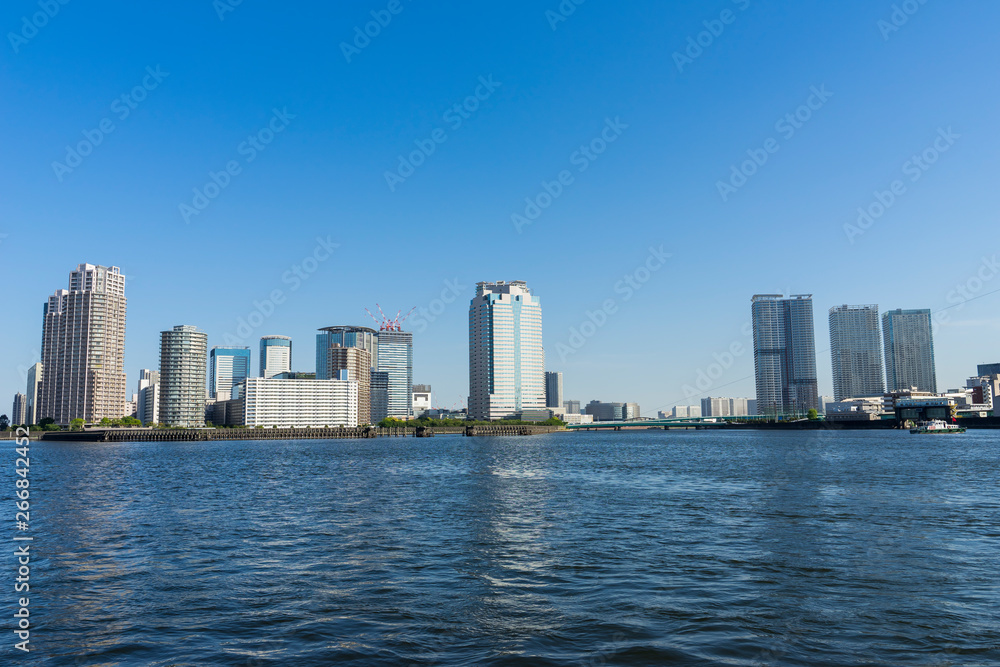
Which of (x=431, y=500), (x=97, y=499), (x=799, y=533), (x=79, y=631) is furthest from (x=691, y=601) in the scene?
(x=97, y=499)

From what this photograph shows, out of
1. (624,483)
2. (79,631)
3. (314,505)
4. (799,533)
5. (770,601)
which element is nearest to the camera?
(79,631)

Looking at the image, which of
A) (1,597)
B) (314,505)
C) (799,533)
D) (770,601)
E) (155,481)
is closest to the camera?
(770,601)

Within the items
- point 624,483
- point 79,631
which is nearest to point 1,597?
point 79,631

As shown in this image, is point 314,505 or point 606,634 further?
point 314,505

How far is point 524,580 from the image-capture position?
20.6m

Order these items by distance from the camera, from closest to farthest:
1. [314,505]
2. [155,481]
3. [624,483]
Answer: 1. [314,505]
2. [624,483]
3. [155,481]

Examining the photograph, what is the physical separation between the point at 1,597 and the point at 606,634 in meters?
17.6

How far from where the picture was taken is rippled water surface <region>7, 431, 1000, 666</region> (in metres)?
14.6

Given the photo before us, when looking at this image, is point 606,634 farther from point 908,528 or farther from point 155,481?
point 155,481

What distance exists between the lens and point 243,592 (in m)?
19.5

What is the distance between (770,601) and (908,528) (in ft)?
48.3

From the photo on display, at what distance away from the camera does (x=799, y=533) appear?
1079 inches

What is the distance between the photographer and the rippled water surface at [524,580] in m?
14.6

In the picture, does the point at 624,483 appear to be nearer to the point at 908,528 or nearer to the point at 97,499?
the point at 908,528
